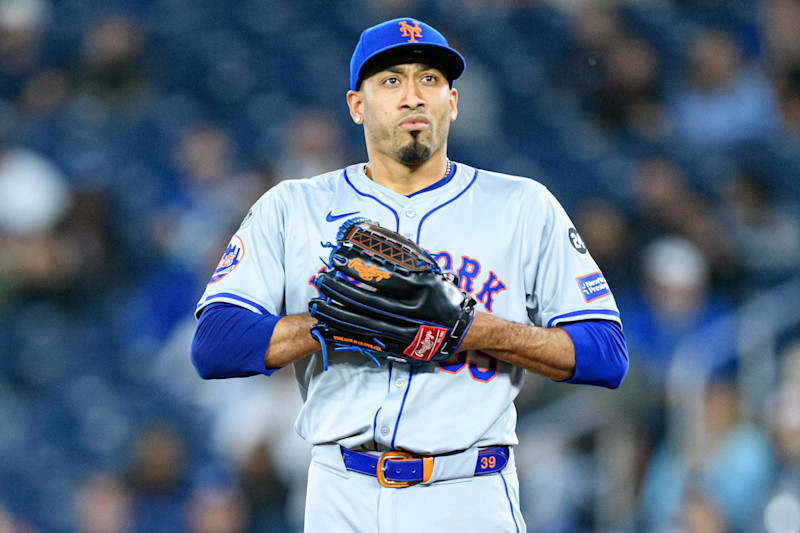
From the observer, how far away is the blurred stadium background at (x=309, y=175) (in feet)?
14.8

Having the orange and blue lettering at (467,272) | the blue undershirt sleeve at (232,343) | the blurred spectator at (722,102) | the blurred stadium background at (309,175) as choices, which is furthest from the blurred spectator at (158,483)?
the blurred spectator at (722,102)

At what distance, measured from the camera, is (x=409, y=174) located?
7.98 feet

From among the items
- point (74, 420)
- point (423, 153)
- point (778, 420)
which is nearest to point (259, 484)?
point (74, 420)

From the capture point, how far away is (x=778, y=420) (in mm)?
4355

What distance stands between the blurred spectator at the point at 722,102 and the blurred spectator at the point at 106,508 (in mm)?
3794

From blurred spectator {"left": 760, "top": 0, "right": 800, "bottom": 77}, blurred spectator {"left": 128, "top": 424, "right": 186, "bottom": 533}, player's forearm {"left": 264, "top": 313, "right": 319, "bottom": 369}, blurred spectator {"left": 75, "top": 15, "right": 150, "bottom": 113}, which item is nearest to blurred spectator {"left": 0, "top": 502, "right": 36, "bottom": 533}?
blurred spectator {"left": 128, "top": 424, "right": 186, "bottom": 533}

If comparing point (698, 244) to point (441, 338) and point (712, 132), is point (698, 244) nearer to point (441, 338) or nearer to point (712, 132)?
point (712, 132)

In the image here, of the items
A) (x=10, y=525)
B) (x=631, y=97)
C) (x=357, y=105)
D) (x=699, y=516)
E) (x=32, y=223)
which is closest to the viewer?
(x=357, y=105)

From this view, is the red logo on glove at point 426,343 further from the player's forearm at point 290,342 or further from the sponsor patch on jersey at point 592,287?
the sponsor patch on jersey at point 592,287

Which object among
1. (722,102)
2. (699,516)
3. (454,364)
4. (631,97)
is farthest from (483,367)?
(722,102)

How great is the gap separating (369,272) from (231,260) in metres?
0.46

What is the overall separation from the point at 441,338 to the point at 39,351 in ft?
13.2

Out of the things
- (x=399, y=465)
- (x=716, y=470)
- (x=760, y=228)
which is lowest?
(x=716, y=470)

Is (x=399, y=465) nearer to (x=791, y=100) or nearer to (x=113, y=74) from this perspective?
(x=791, y=100)
